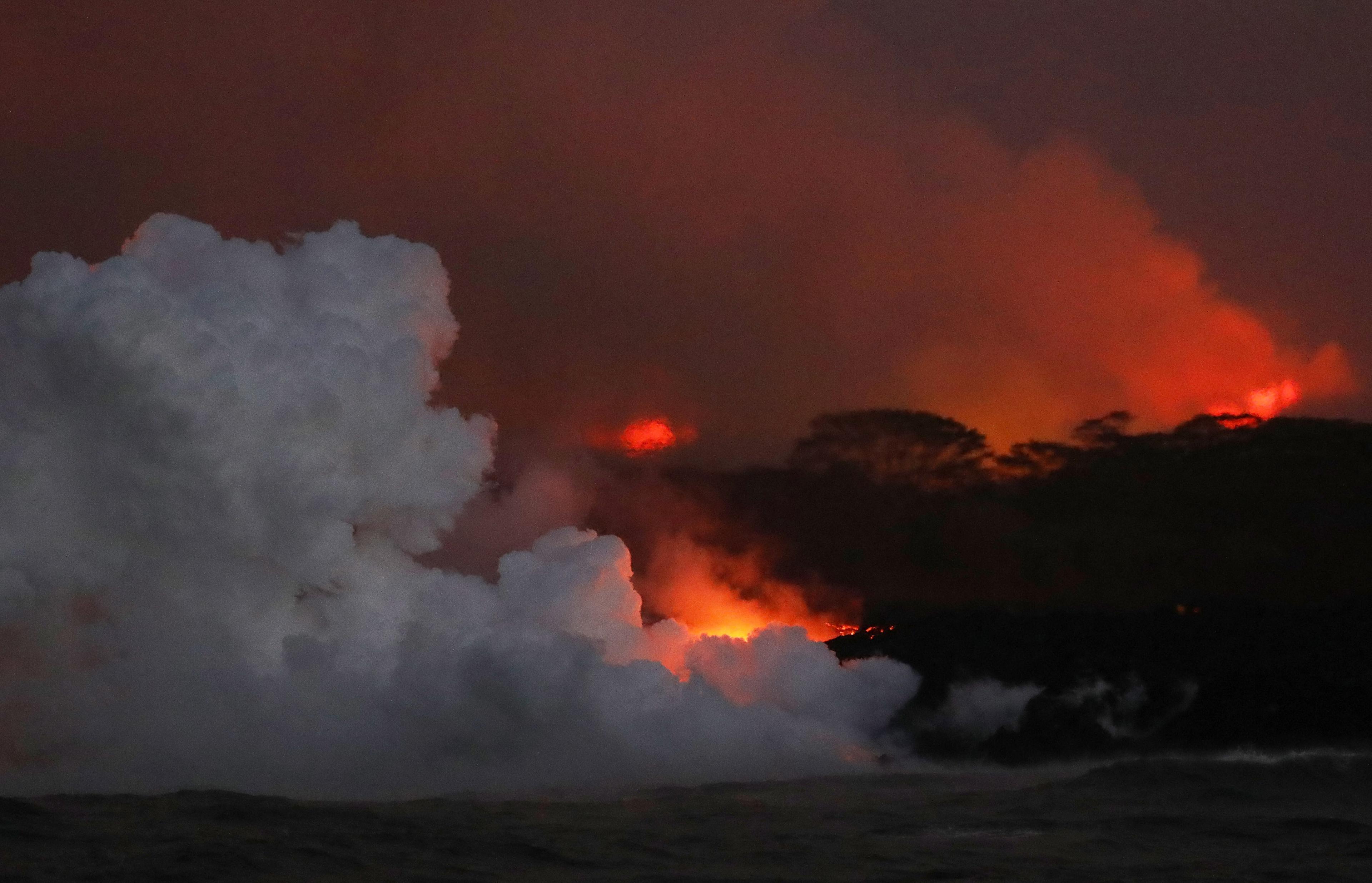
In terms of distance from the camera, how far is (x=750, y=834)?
56.3 metres

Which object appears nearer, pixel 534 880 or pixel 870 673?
pixel 534 880

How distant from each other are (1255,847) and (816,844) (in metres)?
15.8

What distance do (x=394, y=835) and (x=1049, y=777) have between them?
43910mm

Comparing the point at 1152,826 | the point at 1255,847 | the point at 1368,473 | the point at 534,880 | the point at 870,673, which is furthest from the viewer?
the point at 870,673

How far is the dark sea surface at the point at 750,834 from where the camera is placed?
149 ft

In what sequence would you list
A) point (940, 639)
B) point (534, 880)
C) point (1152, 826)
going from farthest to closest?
1. point (940, 639)
2. point (1152, 826)
3. point (534, 880)

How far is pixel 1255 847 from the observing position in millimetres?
53344

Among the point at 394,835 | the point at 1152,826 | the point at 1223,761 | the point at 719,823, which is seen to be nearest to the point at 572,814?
the point at 719,823

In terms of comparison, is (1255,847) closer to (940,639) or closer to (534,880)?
(534,880)

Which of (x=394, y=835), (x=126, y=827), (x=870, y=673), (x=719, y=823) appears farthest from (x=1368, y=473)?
(x=126, y=827)

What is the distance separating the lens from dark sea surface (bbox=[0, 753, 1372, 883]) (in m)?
45.5

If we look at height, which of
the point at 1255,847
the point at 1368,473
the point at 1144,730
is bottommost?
the point at 1255,847

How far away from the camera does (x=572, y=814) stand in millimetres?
64688

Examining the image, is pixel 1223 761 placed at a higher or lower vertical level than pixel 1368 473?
lower
